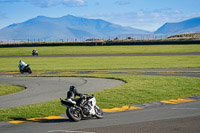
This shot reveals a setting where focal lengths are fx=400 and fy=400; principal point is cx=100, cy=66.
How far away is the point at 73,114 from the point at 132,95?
8.84 meters

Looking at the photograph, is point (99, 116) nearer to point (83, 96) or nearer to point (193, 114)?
point (83, 96)

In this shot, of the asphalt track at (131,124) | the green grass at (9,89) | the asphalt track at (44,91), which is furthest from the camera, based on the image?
the green grass at (9,89)

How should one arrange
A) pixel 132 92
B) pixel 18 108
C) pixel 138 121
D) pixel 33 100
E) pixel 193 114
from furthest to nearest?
pixel 132 92, pixel 33 100, pixel 18 108, pixel 193 114, pixel 138 121

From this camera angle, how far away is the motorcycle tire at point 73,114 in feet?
54.5

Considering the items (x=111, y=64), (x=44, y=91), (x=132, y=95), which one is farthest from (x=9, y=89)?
(x=111, y=64)

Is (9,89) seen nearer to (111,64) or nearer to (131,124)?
(131,124)

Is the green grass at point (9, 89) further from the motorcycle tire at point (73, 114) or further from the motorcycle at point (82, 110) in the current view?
the motorcycle tire at point (73, 114)

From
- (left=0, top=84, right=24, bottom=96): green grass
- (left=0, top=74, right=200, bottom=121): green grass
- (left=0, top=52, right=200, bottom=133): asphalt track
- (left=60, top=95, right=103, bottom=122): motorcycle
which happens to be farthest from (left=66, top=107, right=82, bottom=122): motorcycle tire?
(left=0, top=84, right=24, bottom=96): green grass

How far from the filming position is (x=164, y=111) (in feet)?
63.0

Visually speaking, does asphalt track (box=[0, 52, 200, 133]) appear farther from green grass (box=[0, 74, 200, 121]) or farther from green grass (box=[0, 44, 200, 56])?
green grass (box=[0, 44, 200, 56])

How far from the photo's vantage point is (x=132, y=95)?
25.0 m

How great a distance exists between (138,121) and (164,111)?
286cm

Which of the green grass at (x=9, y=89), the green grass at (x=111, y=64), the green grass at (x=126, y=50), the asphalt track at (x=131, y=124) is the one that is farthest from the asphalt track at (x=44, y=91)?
the green grass at (x=126, y=50)

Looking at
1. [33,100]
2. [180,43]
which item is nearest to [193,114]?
[33,100]
